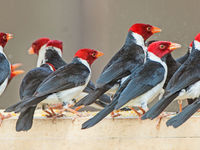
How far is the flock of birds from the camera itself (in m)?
2.71

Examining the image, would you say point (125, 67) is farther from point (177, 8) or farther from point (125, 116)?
point (177, 8)

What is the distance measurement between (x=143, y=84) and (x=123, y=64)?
0.74ft

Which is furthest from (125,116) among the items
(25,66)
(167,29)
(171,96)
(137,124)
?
(25,66)

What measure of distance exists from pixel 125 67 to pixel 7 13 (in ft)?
7.85

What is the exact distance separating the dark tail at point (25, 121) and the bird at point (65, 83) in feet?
0.16

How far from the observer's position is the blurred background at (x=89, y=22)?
14.8 feet

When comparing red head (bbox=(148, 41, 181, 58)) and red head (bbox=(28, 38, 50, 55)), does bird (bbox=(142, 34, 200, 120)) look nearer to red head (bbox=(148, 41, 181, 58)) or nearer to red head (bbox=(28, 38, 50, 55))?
red head (bbox=(148, 41, 181, 58))

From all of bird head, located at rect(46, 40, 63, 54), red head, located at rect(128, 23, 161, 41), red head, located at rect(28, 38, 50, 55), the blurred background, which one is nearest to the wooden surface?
red head, located at rect(128, 23, 161, 41)

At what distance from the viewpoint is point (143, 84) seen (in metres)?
2.81

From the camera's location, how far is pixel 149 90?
2855 mm

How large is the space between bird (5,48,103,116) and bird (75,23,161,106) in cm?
9

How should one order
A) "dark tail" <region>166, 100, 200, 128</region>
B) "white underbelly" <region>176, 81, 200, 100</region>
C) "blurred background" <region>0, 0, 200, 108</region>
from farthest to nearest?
"blurred background" <region>0, 0, 200, 108</region>, "white underbelly" <region>176, 81, 200, 100</region>, "dark tail" <region>166, 100, 200, 128</region>

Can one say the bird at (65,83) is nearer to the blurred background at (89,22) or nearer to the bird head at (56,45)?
the bird head at (56,45)

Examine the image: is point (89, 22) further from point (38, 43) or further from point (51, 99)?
point (51, 99)
